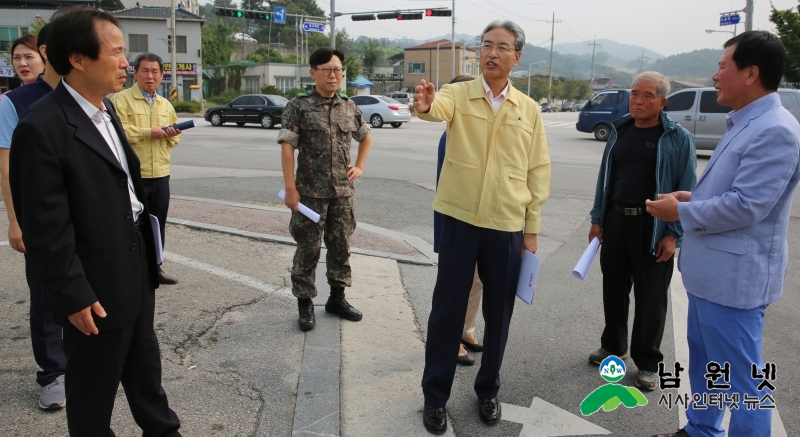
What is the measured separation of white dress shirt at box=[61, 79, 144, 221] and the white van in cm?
1607

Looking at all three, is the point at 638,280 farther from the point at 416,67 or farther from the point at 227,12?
the point at 416,67

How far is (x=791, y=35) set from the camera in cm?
2567

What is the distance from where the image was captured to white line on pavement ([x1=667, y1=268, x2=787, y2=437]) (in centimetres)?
327

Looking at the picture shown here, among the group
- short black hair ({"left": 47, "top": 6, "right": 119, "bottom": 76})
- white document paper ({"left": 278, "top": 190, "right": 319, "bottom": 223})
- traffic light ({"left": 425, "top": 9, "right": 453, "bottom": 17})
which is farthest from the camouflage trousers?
traffic light ({"left": 425, "top": 9, "right": 453, "bottom": 17})

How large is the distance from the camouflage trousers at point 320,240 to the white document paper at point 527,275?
1600 mm

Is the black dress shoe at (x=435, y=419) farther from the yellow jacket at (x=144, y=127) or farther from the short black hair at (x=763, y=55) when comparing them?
the yellow jacket at (x=144, y=127)

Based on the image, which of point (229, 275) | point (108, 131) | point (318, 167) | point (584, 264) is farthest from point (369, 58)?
point (108, 131)

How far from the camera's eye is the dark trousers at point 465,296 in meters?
3.19

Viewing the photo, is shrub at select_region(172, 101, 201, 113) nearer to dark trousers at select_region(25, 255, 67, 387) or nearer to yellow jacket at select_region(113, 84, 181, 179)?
yellow jacket at select_region(113, 84, 181, 179)

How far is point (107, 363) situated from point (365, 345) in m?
2.01

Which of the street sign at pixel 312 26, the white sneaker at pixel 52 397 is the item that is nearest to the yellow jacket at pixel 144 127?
the white sneaker at pixel 52 397

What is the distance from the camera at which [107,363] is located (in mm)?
2420

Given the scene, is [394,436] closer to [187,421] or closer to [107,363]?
[187,421]

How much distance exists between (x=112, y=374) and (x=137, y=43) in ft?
188
